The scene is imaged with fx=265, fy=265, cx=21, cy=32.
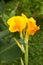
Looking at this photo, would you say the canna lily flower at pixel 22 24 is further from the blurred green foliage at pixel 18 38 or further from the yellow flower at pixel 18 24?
the blurred green foliage at pixel 18 38

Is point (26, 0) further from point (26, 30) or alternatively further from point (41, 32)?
point (26, 30)

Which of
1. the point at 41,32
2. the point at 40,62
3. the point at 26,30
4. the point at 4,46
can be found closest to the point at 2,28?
the point at 4,46

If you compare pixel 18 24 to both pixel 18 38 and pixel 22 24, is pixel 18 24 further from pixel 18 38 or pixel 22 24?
pixel 18 38

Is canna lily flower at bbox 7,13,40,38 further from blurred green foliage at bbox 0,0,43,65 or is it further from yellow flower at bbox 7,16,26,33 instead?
blurred green foliage at bbox 0,0,43,65

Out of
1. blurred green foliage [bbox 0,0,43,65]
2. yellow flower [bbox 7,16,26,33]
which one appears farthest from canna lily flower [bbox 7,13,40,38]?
blurred green foliage [bbox 0,0,43,65]

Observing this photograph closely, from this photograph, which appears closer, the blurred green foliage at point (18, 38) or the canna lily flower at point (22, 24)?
the canna lily flower at point (22, 24)

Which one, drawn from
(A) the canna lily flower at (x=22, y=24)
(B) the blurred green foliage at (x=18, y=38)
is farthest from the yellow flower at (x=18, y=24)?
(B) the blurred green foliage at (x=18, y=38)

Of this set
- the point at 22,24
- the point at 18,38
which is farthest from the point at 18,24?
the point at 18,38

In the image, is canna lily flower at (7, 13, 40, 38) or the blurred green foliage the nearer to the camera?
canna lily flower at (7, 13, 40, 38)
